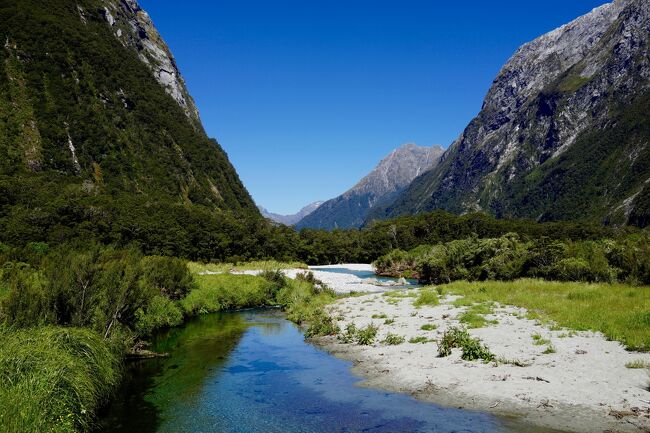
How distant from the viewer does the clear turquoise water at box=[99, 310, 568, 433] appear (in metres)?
17.3

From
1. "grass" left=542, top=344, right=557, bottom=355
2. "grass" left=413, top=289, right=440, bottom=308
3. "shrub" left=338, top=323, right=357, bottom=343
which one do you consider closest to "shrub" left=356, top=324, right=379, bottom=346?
"shrub" left=338, top=323, right=357, bottom=343

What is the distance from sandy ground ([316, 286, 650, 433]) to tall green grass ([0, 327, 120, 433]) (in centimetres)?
1238

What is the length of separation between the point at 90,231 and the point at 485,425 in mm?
111328

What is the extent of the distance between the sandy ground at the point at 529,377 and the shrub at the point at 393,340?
490 mm

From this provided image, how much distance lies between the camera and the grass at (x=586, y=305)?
2330cm

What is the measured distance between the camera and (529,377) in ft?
65.6

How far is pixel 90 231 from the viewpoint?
109188 millimetres

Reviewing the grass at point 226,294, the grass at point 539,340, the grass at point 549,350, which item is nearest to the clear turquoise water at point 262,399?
the grass at point 549,350

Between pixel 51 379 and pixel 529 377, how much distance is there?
18385mm

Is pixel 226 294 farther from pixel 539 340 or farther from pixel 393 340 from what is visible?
pixel 539 340

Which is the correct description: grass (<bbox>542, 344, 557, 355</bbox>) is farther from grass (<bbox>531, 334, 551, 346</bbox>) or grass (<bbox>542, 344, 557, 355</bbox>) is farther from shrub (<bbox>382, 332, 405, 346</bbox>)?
shrub (<bbox>382, 332, 405, 346</bbox>)

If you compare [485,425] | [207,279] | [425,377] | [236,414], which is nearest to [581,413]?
[485,425]

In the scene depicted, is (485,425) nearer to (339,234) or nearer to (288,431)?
(288,431)

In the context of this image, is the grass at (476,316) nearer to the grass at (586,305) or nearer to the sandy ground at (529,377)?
the sandy ground at (529,377)
